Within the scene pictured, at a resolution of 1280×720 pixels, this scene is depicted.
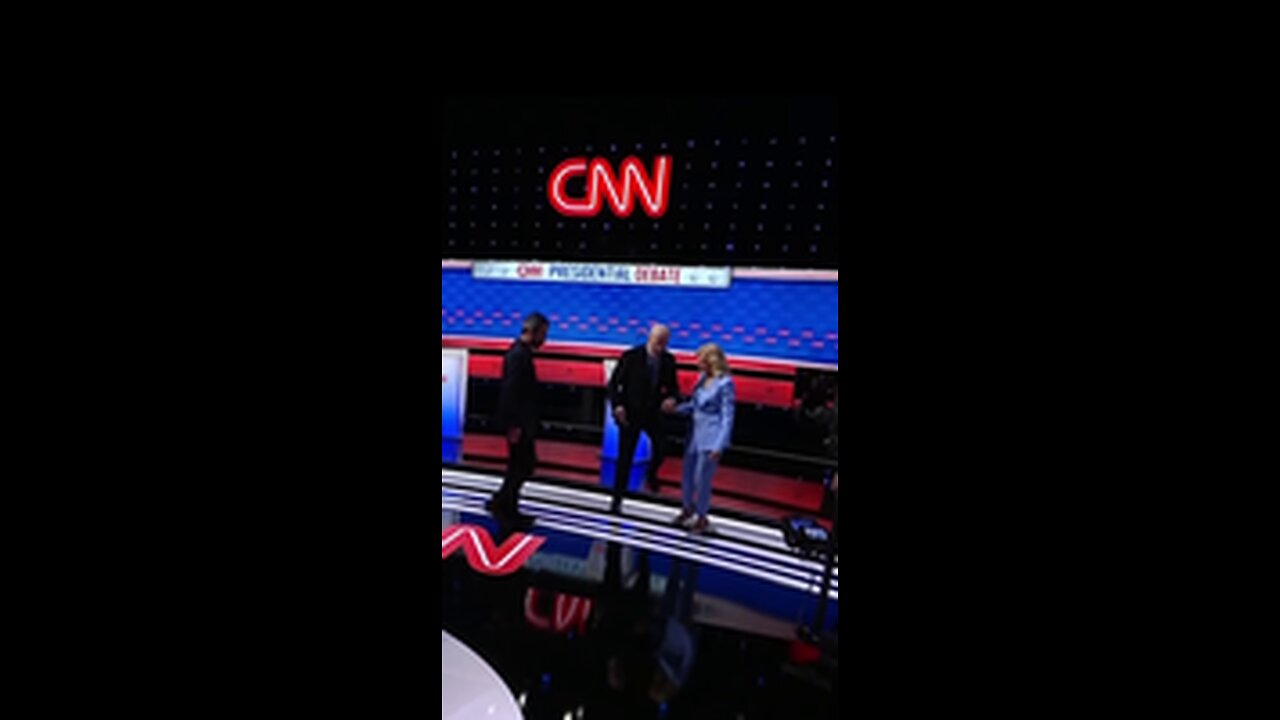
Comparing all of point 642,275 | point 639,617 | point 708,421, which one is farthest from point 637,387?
point 642,275

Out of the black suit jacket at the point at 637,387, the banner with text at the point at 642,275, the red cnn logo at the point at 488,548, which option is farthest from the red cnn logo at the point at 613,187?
the red cnn logo at the point at 488,548

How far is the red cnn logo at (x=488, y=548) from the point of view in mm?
3921

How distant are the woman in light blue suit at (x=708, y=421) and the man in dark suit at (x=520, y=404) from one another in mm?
1208

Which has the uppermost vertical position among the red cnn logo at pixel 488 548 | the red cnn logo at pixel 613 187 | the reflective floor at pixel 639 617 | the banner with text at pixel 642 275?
the red cnn logo at pixel 613 187

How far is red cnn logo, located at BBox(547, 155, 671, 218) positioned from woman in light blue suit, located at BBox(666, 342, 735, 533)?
2.11m

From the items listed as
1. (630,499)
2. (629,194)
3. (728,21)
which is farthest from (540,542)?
(728,21)

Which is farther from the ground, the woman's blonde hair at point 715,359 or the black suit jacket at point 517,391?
the woman's blonde hair at point 715,359

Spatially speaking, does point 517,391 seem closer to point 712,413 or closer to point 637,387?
point 637,387

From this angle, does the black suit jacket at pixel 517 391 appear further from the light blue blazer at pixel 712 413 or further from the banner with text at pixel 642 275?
the banner with text at pixel 642 275

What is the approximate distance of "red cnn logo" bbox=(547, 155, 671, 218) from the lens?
19.5 feet

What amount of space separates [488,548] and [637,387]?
65.7 inches

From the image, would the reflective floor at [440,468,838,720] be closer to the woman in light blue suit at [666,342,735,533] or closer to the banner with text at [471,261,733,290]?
the woman in light blue suit at [666,342,735,533]

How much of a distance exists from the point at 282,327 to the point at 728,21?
0.92m

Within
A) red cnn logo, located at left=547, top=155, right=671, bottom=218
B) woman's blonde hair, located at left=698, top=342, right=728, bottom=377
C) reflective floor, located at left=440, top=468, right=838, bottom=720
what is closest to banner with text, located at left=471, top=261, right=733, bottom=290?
red cnn logo, located at left=547, top=155, right=671, bottom=218
